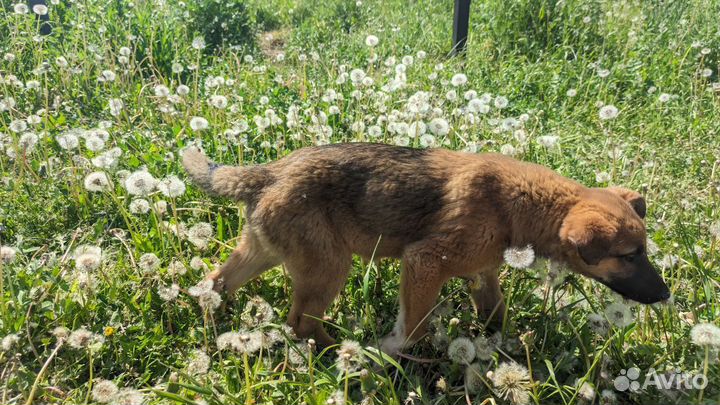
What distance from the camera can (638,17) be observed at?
720cm

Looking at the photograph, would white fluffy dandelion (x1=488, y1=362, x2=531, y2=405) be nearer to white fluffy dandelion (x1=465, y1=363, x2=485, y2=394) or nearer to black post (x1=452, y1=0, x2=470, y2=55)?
white fluffy dandelion (x1=465, y1=363, x2=485, y2=394)

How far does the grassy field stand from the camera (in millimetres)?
3127

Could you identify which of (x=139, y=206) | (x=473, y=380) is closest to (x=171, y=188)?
(x=139, y=206)

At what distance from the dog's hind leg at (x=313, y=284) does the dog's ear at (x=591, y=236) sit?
1.19m

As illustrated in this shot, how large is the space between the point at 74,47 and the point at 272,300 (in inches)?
150

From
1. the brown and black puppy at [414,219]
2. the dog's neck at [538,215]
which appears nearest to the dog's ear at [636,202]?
the brown and black puppy at [414,219]

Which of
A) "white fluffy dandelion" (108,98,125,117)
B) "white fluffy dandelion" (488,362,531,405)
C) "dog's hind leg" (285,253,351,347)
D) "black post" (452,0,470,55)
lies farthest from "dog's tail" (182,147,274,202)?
"black post" (452,0,470,55)

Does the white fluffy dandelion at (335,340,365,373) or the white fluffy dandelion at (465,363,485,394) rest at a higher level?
the white fluffy dandelion at (335,340,365,373)

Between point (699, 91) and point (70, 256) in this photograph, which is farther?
point (699, 91)

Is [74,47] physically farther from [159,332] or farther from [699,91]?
[699,91]

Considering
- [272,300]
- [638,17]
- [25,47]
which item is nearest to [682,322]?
[272,300]

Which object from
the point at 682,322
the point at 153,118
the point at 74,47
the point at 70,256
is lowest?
the point at 682,322

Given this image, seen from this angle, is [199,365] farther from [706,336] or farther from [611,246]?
[706,336]

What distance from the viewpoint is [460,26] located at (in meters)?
7.11
